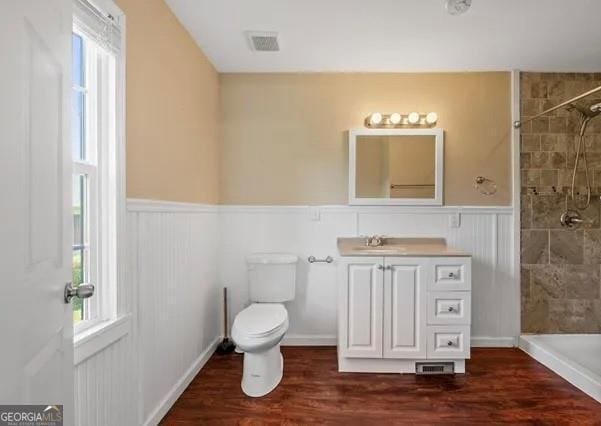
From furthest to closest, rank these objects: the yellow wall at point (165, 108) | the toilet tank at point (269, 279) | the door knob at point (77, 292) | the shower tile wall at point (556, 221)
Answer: the shower tile wall at point (556, 221) → the toilet tank at point (269, 279) → the yellow wall at point (165, 108) → the door knob at point (77, 292)

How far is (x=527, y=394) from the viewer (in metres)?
2.22

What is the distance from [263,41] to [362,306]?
192 cm

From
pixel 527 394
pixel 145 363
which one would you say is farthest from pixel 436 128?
pixel 145 363

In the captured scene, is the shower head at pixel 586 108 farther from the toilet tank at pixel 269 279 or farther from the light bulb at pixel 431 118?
the toilet tank at pixel 269 279

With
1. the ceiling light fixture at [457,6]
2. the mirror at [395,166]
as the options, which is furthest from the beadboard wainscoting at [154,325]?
the ceiling light fixture at [457,6]

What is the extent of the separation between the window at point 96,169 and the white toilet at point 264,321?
848mm

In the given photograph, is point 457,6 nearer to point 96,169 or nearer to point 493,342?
point 96,169

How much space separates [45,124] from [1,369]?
1.68ft

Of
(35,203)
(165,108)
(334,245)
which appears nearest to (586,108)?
(334,245)

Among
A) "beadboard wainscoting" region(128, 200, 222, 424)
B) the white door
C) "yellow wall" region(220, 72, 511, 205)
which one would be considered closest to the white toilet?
"beadboard wainscoting" region(128, 200, 222, 424)

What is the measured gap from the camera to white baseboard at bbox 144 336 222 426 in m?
1.86

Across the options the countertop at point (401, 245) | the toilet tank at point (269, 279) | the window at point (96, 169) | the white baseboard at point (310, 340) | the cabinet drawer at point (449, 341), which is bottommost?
the white baseboard at point (310, 340)

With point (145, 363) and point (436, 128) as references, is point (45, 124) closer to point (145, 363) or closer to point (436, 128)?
point (145, 363)

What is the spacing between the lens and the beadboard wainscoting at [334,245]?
2945 millimetres
